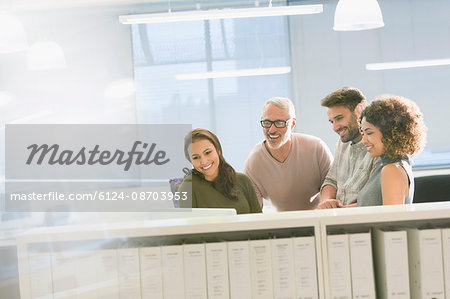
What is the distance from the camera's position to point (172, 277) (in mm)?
1551

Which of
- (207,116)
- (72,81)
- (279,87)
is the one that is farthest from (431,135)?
(72,81)

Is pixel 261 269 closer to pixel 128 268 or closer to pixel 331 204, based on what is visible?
pixel 128 268

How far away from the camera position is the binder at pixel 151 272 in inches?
60.9

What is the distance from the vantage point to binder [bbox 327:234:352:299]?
5.05ft

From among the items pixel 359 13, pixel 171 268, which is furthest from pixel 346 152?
pixel 171 268

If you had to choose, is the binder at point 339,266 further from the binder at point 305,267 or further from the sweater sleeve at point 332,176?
the sweater sleeve at point 332,176

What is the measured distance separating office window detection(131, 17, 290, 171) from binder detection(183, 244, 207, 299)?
4939 millimetres

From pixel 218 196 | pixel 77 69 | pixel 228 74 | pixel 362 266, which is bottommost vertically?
pixel 362 266

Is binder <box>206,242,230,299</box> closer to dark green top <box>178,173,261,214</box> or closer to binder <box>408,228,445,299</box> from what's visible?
binder <box>408,228,445,299</box>

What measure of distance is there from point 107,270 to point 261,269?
469 millimetres

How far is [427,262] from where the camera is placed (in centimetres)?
152

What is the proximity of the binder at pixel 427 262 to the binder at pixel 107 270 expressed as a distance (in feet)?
2.97

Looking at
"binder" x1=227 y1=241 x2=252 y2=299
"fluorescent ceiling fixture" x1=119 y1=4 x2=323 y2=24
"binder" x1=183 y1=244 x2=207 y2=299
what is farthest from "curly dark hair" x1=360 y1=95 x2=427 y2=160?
"fluorescent ceiling fixture" x1=119 y1=4 x2=323 y2=24

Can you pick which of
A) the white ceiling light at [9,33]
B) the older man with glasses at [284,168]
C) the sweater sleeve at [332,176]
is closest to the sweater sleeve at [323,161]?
the older man with glasses at [284,168]
